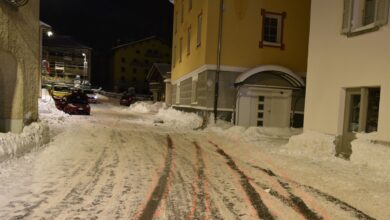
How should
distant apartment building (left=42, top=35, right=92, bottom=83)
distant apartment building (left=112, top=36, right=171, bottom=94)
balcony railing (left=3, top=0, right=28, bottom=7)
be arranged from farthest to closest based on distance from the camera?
distant apartment building (left=112, top=36, right=171, bottom=94)
distant apartment building (left=42, top=35, right=92, bottom=83)
balcony railing (left=3, top=0, right=28, bottom=7)

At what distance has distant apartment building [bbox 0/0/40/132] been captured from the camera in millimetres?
8172

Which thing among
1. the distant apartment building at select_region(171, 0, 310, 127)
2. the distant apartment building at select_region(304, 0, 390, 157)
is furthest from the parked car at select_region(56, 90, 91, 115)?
the distant apartment building at select_region(304, 0, 390, 157)

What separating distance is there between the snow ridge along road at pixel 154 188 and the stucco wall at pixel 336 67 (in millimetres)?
2402

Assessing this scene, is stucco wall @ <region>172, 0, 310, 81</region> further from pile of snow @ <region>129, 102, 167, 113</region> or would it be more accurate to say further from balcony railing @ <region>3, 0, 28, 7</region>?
pile of snow @ <region>129, 102, 167, 113</region>

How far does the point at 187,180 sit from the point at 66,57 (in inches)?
2311

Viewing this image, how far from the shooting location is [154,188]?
19.3ft

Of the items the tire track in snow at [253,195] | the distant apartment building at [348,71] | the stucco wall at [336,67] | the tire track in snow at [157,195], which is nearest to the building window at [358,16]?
the distant apartment building at [348,71]

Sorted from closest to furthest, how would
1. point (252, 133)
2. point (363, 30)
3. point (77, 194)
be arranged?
point (77, 194) < point (363, 30) < point (252, 133)

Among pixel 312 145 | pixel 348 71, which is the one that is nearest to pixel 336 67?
pixel 348 71

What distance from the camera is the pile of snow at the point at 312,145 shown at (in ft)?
31.1

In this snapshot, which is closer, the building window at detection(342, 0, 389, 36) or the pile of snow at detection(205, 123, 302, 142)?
the building window at detection(342, 0, 389, 36)

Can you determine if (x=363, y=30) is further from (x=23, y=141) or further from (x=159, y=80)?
(x=159, y=80)

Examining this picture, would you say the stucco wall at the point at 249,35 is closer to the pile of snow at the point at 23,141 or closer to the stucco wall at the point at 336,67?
the stucco wall at the point at 336,67

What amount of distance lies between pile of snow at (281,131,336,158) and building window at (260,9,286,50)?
31.4 ft
